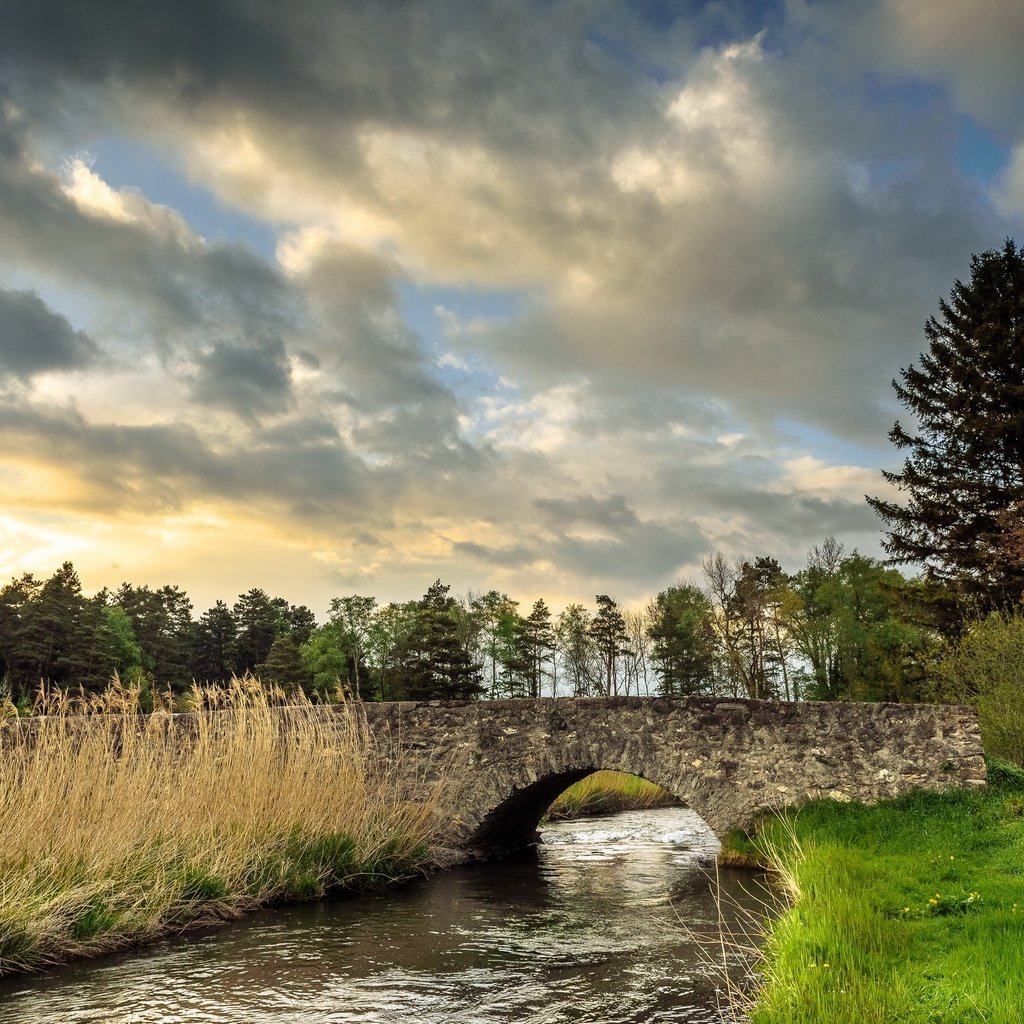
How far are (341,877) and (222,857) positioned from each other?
217cm

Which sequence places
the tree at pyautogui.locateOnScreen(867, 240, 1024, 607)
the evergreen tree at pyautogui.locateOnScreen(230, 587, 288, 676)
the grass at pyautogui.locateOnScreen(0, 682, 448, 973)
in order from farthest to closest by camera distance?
the evergreen tree at pyautogui.locateOnScreen(230, 587, 288, 676) < the tree at pyautogui.locateOnScreen(867, 240, 1024, 607) < the grass at pyautogui.locateOnScreen(0, 682, 448, 973)

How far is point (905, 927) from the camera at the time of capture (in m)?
6.81

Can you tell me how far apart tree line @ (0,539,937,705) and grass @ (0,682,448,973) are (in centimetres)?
1816

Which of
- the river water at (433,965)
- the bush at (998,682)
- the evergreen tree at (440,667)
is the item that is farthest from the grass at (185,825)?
the evergreen tree at (440,667)

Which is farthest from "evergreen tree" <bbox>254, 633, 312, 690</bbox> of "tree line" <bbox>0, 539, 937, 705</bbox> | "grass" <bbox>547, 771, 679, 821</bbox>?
"grass" <bbox>547, 771, 679, 821</bbox>

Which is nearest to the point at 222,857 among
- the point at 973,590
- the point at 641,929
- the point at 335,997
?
the point at 335,997

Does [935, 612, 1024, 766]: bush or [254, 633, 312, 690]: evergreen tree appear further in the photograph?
[254, 633, 312, 690]: evergreen tree

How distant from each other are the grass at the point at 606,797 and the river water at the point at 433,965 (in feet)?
37.7

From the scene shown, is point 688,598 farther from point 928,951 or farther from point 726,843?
point 928,951

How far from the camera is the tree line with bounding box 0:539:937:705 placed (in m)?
46.0

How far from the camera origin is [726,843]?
14086 millimetres

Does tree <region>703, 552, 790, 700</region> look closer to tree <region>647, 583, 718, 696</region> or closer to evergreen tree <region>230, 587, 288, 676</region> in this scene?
tree <region>647, 583, 718, 696</region>

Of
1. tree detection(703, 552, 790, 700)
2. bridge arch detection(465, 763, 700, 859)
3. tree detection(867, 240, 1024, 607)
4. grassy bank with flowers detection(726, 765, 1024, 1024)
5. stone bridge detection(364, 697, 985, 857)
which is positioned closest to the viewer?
grassy bank with flowers detection(726, 765, 1024, 1024)

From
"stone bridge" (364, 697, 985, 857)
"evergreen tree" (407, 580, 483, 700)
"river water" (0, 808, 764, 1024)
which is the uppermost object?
"evergreen tree" (407, 580, 483, 700)
